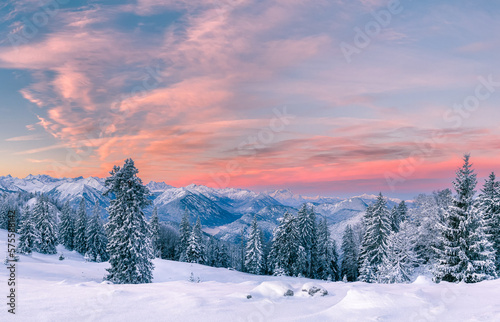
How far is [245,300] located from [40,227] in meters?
60.4

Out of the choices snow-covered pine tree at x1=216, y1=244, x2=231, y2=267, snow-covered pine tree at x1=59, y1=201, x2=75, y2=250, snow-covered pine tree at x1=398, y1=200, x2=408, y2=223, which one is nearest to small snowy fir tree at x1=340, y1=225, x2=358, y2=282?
snow-covered pine tree at x1=398, y1=200, x2=408, y2=223

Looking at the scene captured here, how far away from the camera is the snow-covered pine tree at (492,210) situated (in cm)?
3064

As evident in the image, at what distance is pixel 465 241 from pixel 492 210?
→ 478 inches

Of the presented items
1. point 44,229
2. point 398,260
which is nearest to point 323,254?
point 398,260

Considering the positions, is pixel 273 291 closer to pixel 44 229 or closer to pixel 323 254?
pixel 323 254

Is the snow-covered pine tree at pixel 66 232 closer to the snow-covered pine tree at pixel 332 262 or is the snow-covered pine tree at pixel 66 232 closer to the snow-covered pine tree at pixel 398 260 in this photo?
the snow-covered pine tree at pixel 332 262

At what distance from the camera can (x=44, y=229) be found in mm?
53156

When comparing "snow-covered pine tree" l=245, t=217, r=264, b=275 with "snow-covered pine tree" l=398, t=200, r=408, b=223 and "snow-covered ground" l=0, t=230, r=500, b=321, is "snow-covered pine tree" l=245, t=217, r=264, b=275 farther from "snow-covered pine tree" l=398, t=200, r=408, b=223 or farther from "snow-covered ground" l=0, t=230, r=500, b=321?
"snow-covered ground" l=0, t=230, r=500, b=321

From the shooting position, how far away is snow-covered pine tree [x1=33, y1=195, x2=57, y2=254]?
51844 mm

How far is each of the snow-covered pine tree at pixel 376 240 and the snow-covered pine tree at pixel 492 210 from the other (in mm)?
11824

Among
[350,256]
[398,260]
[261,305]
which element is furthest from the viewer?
[350,256]

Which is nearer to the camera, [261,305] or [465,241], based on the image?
[261,305]

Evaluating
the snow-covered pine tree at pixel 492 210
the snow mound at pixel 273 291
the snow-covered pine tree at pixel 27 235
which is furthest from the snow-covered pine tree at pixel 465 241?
the snow-covered pine tree at pixel 27 235

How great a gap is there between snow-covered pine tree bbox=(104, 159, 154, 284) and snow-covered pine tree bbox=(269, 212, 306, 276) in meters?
27.4
